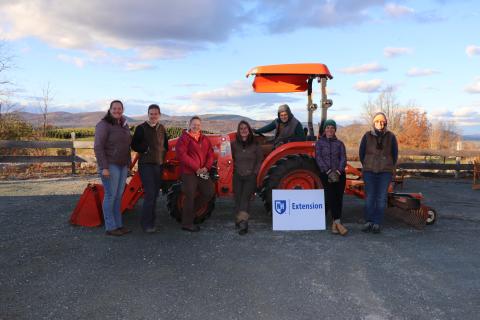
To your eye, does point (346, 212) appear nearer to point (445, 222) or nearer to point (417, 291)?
point (445, 222)

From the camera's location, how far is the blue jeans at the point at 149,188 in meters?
5.39

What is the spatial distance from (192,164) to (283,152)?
57.8 inches

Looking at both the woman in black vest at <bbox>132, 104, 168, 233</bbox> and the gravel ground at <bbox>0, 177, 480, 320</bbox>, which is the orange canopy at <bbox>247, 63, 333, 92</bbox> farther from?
the gravel ground at <bbox>0, 177, 480, 320</bbox>

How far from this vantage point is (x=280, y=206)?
5707 millimetres

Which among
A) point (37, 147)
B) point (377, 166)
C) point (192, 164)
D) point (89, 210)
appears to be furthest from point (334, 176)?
point (37, 147)

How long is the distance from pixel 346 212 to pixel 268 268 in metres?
3.21

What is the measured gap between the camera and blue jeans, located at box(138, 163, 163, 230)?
5395 millimetres

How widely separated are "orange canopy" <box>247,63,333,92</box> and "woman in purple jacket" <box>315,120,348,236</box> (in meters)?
0.97

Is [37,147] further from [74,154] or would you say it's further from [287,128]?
[287,128]

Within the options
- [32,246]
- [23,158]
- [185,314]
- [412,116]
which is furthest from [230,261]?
[412,116]

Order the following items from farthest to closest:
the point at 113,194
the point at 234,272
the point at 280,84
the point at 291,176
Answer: the point at 280,84, the point at 291,176, the point at 113,194, the point at 234,272

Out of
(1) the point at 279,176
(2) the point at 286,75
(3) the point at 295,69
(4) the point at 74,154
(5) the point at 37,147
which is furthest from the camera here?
(4) the point at 74,154

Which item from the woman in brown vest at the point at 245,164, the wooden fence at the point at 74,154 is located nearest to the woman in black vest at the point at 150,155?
the woman in brown vest at the point at 245,164

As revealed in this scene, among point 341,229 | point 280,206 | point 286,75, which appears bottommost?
point 341,229
